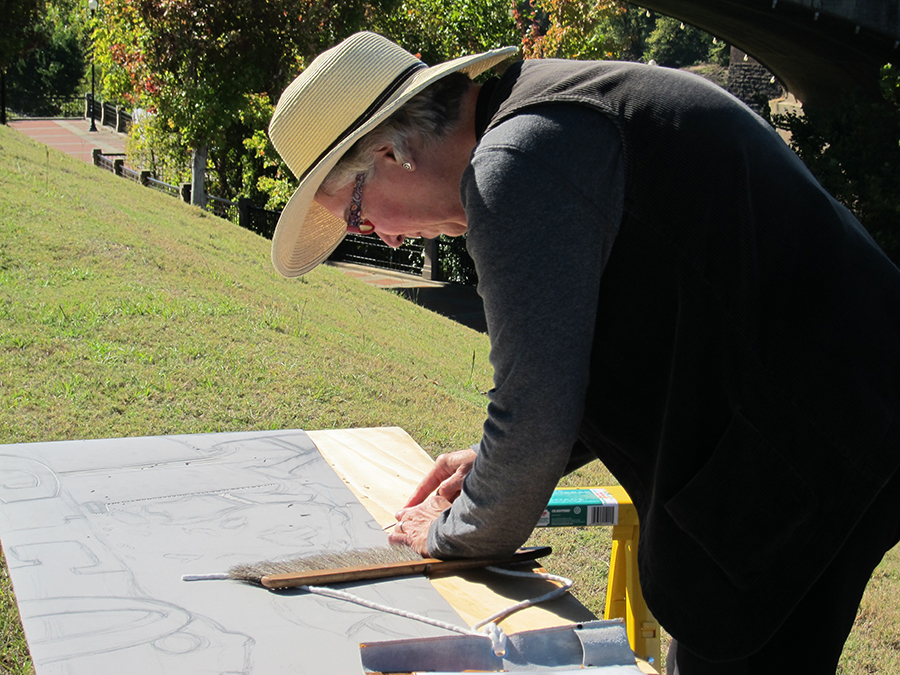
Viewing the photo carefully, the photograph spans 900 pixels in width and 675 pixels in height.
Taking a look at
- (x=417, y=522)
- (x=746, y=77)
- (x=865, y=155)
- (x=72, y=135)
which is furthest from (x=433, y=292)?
(x=72, y=135)

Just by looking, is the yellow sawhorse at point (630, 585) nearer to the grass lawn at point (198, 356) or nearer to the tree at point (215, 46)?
the grass lawn at point (198, 356)

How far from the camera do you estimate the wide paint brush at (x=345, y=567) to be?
1.73 meters

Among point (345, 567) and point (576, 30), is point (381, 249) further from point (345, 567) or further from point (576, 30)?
point (345, 567)

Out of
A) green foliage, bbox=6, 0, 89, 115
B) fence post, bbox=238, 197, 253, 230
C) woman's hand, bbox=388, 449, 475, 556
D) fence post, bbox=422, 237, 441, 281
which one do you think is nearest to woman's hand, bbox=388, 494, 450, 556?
woman's hand, bbox=388, 449, 475, 556

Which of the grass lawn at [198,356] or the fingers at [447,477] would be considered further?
the grass lawn at [198,356]

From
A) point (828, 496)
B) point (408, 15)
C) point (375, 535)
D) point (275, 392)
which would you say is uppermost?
point (408, 15)

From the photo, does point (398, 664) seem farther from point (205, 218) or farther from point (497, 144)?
point (205, 218)

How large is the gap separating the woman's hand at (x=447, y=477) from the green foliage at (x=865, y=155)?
11.2m

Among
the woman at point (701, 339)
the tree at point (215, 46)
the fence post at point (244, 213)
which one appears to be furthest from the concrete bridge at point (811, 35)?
the woman at point (701, 339)

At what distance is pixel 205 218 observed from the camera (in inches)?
383

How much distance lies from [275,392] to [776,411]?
3.37 meters

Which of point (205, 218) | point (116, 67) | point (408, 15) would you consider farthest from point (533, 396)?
point (116, 67)

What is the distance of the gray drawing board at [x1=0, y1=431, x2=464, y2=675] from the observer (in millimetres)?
1486

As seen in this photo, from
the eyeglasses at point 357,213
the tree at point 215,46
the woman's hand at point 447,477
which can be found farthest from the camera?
the tree at point 215,46
